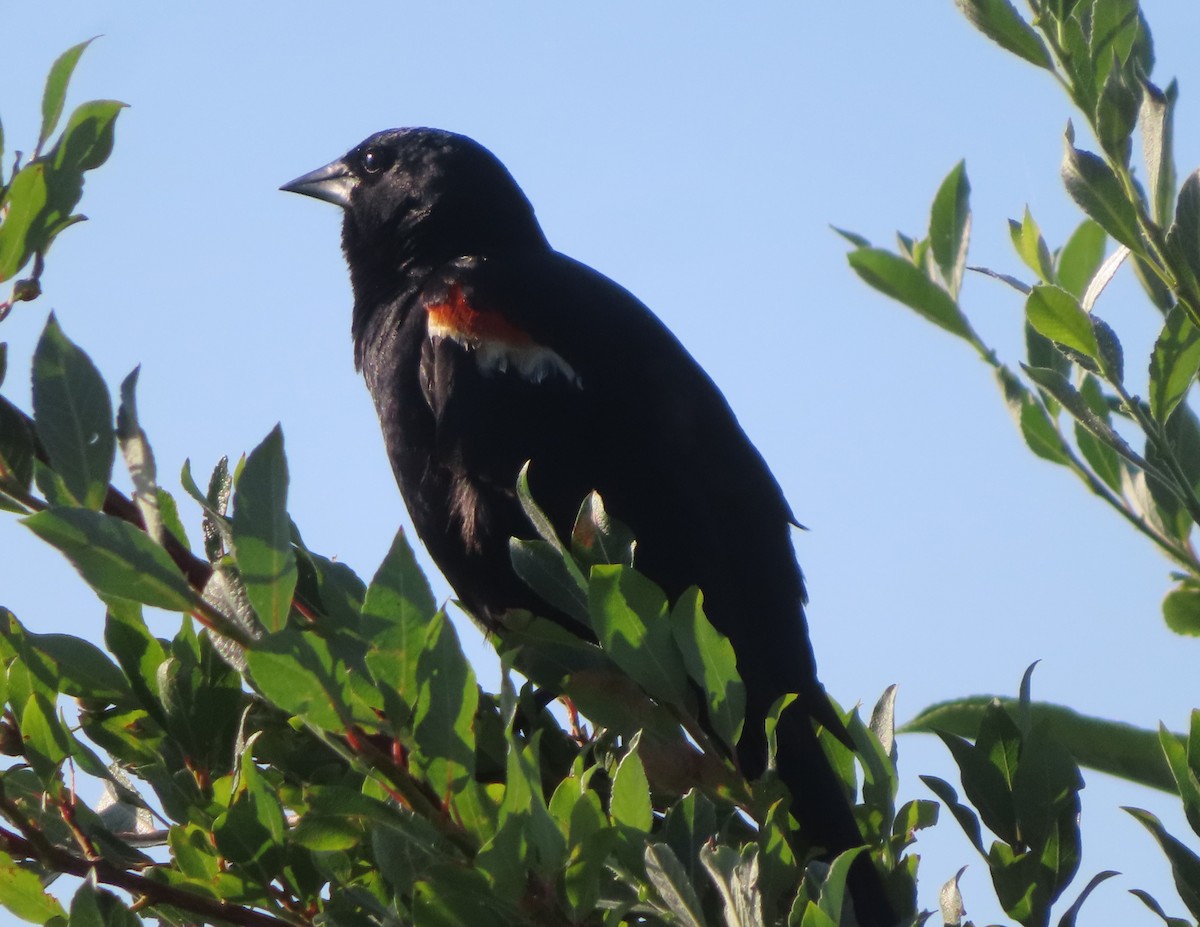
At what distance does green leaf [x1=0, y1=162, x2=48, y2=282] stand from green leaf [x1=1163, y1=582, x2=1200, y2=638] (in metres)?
1.13

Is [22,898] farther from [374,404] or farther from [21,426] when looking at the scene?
[374,404]

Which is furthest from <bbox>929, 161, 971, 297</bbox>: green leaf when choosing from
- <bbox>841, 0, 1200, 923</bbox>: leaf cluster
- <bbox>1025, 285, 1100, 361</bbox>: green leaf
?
<bbox>1025, 285, 1100, 361</bbox>: green leaf

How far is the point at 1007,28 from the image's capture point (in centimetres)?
120

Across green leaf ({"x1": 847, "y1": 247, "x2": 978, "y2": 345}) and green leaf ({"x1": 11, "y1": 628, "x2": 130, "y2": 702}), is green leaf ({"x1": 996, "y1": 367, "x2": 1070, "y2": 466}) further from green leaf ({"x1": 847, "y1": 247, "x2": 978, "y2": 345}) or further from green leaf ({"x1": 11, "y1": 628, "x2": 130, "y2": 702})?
green leaf ({"x1": 11, "y1": 628, "x2": 130, "y2": 702})

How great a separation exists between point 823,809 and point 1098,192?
0.80m

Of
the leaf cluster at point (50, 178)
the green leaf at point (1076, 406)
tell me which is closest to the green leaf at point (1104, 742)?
the green leaf at point (1076, 406)


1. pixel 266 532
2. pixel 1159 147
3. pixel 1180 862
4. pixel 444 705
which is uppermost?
pixel 1159 147

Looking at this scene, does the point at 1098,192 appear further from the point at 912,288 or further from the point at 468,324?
Answer: the point at 468,324

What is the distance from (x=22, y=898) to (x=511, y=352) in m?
1.85

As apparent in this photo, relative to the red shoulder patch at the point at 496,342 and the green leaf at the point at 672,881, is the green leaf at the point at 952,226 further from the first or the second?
the red shoulder patch at the point at 496,342

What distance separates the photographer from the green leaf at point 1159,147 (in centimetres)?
113

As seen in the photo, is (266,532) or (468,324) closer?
(266,532)

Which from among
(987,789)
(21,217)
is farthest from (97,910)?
(987,789)

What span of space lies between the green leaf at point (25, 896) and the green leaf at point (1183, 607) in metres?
1.04
